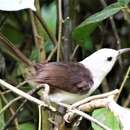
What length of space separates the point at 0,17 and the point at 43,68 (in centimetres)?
50

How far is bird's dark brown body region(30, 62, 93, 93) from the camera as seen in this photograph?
4.90 feet

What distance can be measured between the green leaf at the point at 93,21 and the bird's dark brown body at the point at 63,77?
0.10 m

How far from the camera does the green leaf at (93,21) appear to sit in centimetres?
148

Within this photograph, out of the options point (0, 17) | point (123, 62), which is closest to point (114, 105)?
point (0, 17)

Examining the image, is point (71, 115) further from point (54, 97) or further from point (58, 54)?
point (58, 54)

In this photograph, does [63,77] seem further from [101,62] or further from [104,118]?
[104,118]

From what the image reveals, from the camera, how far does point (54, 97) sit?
4.97 ft

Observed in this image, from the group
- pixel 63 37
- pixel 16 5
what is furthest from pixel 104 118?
pixel 63 37

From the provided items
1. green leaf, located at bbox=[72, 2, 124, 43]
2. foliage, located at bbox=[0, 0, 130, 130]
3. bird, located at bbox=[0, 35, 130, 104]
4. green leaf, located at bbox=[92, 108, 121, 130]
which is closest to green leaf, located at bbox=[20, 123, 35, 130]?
foliage, located at bbox=[0, 0, 130, 130]

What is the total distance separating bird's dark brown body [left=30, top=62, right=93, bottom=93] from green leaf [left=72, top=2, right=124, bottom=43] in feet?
0.34

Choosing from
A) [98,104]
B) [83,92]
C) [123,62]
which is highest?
[98,104]

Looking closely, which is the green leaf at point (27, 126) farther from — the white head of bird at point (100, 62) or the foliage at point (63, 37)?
the white head of bird at point (100, 62)

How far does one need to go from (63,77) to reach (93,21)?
0.68 feet

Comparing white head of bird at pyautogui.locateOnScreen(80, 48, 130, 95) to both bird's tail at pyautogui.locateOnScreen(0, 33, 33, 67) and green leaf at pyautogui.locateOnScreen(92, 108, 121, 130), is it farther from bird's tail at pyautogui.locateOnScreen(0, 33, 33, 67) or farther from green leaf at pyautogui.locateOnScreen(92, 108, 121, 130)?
green leaf at pyautogui.locateOnScreen(92, 108, 121, 130)
